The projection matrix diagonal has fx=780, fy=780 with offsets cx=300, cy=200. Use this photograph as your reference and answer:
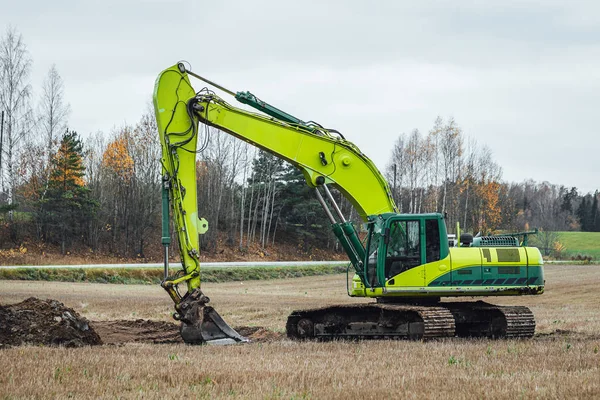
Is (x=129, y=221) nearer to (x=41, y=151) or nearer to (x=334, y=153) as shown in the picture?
(x=41, y=151)

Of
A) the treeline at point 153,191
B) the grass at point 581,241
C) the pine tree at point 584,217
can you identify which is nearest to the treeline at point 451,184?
the treeline at point 153,191

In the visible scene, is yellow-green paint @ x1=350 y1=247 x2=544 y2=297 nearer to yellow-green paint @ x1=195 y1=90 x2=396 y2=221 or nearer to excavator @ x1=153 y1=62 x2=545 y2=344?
excavator @ x1=153 y1=62 x2=545 y2=344

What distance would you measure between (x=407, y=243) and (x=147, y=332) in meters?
6.20

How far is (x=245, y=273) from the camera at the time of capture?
44250mm

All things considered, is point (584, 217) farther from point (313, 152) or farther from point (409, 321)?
point (409, 321)

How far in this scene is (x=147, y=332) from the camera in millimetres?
17406

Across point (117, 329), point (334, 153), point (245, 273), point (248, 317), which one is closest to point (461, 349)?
point (334, 153)

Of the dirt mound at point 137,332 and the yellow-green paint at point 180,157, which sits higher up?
the yellow-green paint at point 180,157

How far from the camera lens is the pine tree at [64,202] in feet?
174

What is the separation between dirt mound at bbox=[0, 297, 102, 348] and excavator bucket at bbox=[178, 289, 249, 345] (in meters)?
1.63

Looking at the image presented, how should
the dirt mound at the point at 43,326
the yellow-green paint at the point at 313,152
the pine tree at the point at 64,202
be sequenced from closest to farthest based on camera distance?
1. the dirt mound at the point at 43,326
2. the yellow-green paint at the point at 313,152
3. the pine tree at the point at 64,202

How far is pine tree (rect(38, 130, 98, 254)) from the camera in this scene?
53.2 metres

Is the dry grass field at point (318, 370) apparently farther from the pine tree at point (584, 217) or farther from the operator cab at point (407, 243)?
the pine tree at point (584, 217)

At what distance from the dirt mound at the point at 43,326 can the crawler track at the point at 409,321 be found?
14.1 ft
